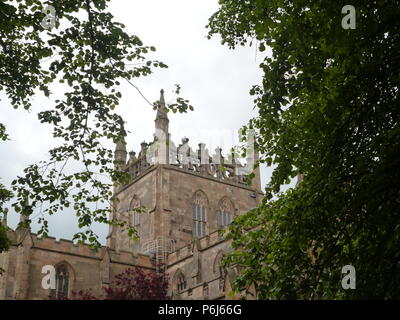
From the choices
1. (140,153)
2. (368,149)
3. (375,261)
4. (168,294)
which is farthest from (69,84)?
(140,153)

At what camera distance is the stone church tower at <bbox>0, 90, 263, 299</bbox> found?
31.3 metres

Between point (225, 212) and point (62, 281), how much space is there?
13695 mm

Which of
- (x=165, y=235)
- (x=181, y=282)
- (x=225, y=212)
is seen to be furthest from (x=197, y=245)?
(x=225, y=212)

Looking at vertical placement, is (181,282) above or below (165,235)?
below

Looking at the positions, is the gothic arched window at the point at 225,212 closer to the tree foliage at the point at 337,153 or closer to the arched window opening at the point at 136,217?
the arched window opening at the point at 136,217

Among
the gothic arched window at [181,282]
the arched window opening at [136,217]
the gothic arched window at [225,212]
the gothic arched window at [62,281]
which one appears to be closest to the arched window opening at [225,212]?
the gothic arched window at [225,212]

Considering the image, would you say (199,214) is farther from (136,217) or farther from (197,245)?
(197,245)

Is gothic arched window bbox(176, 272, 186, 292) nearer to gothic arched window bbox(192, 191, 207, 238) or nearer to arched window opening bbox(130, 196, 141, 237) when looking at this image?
gothic arched window bbox(192, 191, 207, 238)

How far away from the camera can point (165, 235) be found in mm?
37188

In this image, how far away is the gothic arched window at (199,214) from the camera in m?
39.6

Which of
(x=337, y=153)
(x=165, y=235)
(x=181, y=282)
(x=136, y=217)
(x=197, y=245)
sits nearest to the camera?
(x=337, y=153)

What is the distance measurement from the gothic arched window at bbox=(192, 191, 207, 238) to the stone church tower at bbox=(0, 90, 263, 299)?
2.9 inches

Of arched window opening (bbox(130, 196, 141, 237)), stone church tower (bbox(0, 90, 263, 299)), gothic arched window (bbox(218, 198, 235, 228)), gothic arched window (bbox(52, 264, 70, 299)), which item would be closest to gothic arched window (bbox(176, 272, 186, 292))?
stone church tower (bbox(0, 90, 263, 299))
